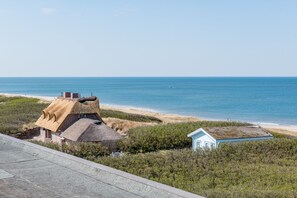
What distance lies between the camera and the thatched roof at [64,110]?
29766mm

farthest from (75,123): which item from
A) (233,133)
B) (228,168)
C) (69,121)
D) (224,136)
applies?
(228,168)

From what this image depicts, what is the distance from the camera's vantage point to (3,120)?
38.2 metres

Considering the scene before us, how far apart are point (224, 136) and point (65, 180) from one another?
21082mm

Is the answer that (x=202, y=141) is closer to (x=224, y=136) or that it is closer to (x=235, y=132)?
(x=224, y=136)

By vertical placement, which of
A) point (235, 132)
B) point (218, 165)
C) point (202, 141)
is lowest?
point (202, 141)

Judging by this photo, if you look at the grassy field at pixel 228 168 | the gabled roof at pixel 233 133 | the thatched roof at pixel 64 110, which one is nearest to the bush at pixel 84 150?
the grassy field at pixel 228 168

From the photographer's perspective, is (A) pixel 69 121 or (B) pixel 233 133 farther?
(A) pixel 69 121

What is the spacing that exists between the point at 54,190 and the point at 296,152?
57.7 ft

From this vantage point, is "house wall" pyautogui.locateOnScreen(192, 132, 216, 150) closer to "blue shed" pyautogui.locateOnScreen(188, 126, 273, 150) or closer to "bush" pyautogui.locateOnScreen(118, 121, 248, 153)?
"blue shed" pyautogui.locateOnScreen(188, 126, 273, 150)

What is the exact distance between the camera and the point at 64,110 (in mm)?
30562

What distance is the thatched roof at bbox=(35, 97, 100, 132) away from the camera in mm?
29766

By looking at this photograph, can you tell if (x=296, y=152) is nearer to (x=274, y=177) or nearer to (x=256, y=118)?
(x=274, y=177)

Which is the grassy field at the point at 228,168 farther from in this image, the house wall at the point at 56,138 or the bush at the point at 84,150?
the house wall at the point at 56,138

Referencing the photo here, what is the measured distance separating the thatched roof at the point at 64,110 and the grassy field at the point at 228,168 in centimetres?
1318
